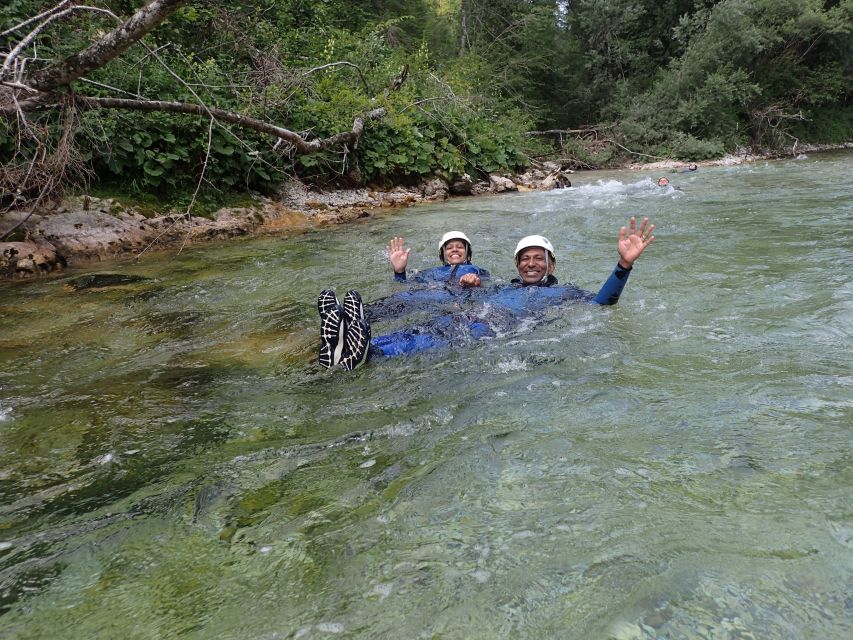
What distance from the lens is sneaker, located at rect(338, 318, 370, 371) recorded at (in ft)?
12.2

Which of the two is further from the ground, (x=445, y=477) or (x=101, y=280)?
(x=101, y=280)

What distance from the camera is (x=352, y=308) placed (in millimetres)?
3932

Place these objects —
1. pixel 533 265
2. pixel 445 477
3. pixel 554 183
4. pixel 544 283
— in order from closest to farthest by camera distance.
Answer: pixel 445 477 → pixel 544 283 → pixel 533 265 → pixel 554 183

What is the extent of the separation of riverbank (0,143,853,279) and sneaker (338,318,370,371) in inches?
160

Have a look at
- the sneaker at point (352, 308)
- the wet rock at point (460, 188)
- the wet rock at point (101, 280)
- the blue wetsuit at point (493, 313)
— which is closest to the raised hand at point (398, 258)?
the blue wetsuit at point (493, 313)

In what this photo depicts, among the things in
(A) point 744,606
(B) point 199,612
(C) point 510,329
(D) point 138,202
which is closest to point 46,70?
(D) point 138,202

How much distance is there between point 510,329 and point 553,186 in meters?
12.5

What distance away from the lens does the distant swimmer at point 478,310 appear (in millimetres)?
3742

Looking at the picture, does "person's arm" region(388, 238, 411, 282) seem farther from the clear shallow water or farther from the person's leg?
the person's leg

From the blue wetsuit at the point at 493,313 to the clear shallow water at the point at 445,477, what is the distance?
0.16m

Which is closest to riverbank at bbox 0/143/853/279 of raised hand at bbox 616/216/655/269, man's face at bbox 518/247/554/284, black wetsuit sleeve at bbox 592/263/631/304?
man's face at bbox 518/247/554/284

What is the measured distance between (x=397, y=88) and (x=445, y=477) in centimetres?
1456

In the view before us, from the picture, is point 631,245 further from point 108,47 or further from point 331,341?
point 108,47

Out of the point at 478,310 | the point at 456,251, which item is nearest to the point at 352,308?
the point at 478,310
